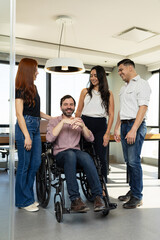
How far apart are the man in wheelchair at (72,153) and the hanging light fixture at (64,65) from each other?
81 centimetres

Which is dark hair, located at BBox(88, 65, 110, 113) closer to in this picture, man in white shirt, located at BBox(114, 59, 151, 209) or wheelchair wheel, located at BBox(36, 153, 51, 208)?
man in white shirt, located at BBox(114, 59, 151, 209)

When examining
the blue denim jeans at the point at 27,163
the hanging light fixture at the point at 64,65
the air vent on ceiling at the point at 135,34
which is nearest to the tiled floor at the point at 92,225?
the blue denim jeans at the point at 27,163

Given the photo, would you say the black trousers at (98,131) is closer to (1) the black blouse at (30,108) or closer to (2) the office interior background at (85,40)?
(1) the black blouse at (30,108)

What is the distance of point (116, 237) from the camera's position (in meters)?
1.91

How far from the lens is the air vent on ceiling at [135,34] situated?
4102 millimetres

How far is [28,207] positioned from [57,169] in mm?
481

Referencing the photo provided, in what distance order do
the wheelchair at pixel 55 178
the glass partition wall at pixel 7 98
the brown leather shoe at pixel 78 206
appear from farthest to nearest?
the wheelchair at pixel 55 178 → the brown leather shoe at pixel 78 206 → the glass partition wall at pixel 7 98

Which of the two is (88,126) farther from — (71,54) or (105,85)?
(71,54)

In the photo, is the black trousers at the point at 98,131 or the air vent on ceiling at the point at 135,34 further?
the air vent on ceiling at the point at 135,34

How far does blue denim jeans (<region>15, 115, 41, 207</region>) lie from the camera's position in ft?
7.65

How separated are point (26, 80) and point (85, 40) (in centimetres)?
261

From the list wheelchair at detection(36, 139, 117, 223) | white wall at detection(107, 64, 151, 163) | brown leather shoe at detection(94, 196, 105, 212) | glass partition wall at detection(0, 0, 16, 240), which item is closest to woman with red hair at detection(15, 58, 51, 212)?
wheelchair at detection(36, 139, 117, 223)

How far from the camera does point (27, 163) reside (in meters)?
2.36

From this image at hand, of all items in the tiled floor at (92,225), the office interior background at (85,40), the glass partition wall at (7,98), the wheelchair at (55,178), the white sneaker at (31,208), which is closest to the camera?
the glass partition wall at (7,98)
